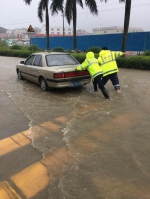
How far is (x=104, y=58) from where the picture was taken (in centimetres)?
689

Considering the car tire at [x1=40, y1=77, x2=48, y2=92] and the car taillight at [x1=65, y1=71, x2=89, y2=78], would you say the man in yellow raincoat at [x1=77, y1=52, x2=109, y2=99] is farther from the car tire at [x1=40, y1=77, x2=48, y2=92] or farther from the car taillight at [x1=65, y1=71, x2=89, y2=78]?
the car tire at [x1=40, y1=77, x2=48, y2=92]

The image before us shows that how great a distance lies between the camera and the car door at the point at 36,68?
25.1 feet

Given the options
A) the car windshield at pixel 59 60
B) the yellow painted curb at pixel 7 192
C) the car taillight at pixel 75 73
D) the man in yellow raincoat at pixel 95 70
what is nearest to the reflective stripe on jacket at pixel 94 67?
the man in yellow raincoat at pixel 95 70

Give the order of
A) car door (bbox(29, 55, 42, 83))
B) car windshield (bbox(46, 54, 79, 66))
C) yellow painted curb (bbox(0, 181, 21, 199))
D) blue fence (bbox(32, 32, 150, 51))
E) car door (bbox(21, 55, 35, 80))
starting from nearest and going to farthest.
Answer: yellow painted curb (bbox(0, 181, 21, 199)) → car windshield (bbox(46, 54, 79, 66)) → car door (bbox(29, 55, 42, 83)) → car door (bbox(21, 55, 35, 80)) → blue fence (bbox(32, 32, 150, 51))

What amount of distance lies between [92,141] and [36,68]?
4.67m

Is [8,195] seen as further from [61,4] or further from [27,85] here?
[61,4]

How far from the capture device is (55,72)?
674 cm

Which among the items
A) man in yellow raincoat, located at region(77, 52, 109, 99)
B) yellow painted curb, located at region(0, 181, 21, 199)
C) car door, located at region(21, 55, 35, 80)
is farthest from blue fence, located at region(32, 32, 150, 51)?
yellow painted curb, located at region(0, 181, 21, 199)

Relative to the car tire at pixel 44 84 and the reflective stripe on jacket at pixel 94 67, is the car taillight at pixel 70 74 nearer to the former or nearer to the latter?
the reflective stripe on jacket at pixel 94 67

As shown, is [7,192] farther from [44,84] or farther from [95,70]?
[44,84]

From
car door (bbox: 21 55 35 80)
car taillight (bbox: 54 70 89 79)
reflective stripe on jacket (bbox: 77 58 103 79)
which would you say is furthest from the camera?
car door (bbox: 21 55 35 80)

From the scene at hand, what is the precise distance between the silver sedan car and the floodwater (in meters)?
0.47

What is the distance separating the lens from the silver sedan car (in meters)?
6.86

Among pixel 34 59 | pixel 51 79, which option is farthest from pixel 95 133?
pixel 34 59
